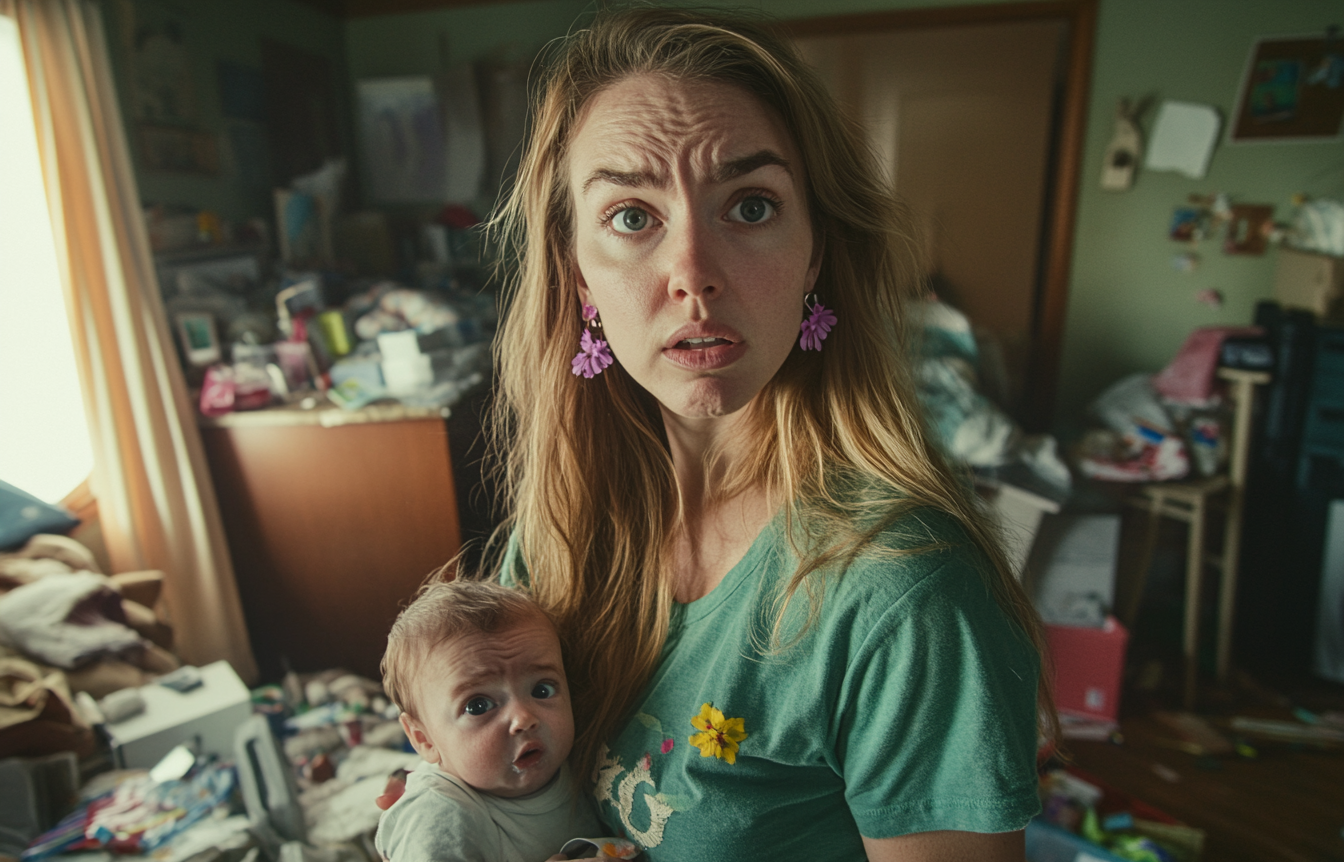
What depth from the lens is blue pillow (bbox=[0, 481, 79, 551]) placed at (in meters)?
1.30

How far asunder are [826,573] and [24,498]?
147 centimetres

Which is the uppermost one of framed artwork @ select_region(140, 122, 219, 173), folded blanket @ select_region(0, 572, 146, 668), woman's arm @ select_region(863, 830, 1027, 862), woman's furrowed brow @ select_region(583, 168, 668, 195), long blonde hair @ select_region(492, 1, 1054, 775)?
framed artwork @ select_region(140, 122, 219, 173)

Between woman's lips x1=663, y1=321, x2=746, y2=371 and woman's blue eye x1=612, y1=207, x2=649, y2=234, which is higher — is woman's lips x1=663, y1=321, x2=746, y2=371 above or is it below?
below

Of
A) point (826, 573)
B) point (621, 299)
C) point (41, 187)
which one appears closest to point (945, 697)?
point (826, 573)

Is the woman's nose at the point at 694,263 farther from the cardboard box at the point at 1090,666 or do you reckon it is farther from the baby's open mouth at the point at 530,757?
the cardboard box at the point at 1090,666

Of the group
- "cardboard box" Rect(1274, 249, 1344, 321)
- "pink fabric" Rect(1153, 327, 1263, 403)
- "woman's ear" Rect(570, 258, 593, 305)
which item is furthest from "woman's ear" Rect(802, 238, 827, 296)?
"cardboard box" Rect(1274, 249, 1344, 321)

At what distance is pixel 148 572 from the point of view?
1479 mm

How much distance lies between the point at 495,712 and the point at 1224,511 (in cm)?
262

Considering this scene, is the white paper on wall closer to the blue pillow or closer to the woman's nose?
the woman's nose

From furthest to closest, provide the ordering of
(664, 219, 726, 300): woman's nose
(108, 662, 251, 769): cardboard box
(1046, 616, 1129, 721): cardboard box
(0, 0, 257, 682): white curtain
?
(1046, 616, 1129, 721): cardboard box
(0, 0, 257, 682): white curtain
(108, 662, 251, 769): cardboard box
(664, 219, 726, 300): woman's nose

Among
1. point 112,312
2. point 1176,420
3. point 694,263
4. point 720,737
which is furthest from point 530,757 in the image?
point 1176,420

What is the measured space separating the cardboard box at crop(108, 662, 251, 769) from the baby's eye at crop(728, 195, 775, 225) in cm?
82

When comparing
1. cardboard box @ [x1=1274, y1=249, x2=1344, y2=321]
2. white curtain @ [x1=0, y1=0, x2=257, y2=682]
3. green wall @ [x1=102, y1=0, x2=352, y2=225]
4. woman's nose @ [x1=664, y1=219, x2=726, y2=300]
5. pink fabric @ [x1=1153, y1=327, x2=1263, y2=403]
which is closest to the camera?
woman's nose @ [x1=664, y1=219, x2=726, y2=300]

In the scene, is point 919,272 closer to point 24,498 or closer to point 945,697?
point 945,697
